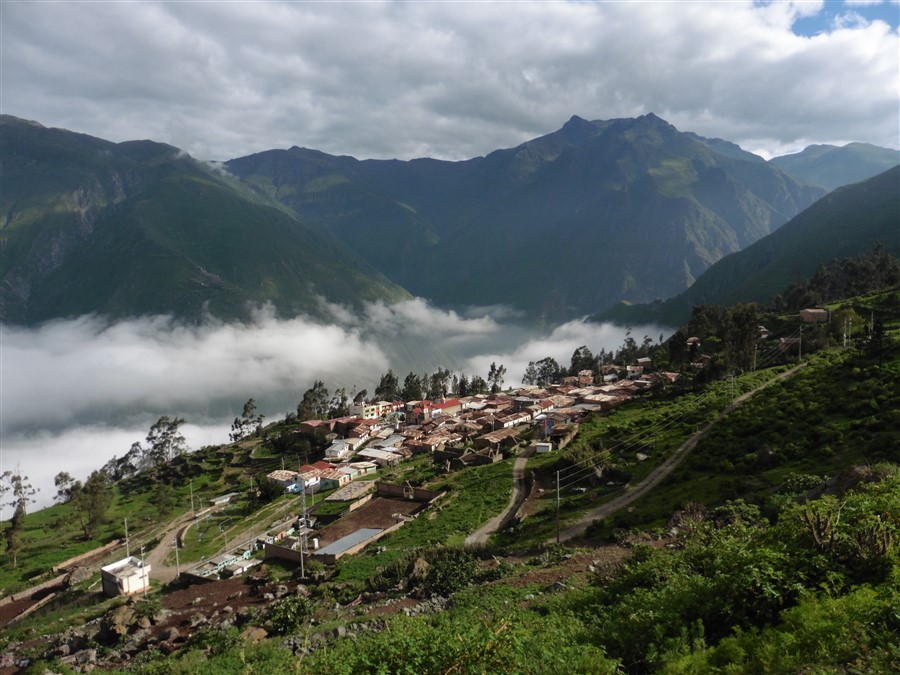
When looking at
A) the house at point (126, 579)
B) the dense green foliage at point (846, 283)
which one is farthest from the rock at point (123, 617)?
the dense green foliage at point (846, 283)

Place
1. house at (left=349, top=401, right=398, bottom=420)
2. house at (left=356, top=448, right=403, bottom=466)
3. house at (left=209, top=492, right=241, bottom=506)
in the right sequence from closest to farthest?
house at (left=209, top=492, right=241, bottom=506) → house at (left=356, top=448, right=403, bottom=466) → house at (left=349, top=401, right=398, bottom=420)

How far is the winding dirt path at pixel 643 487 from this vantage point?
29625mm

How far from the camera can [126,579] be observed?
129 ft

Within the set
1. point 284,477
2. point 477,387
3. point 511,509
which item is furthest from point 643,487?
point 477,387

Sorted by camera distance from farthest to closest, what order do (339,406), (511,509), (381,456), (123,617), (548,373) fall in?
(548,373) < (339,406) < (381,456) < (511,509) < (123,617)

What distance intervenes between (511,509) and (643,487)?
973cm

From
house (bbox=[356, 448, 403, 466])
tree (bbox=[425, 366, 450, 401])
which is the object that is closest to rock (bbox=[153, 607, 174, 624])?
house (bbox=[356, 448, 403, 466])

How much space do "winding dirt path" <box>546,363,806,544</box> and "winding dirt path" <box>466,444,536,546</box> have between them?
611 cm

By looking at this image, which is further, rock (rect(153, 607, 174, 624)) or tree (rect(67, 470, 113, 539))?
tree (rect(67, 470, 113, 539))

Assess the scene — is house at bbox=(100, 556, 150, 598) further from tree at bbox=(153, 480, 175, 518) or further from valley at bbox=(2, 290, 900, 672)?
tree at bbox=(153, 480, 175, 518)

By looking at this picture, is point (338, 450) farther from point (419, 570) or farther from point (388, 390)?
point (419, 570)

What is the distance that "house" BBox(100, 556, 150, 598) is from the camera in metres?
39.2

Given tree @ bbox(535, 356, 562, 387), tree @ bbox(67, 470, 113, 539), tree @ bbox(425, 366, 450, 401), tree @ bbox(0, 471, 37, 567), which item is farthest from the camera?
tree @ bbox(535, 356, 562, 387)

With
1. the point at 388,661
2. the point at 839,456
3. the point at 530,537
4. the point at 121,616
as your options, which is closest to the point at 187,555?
the point at 121,616
